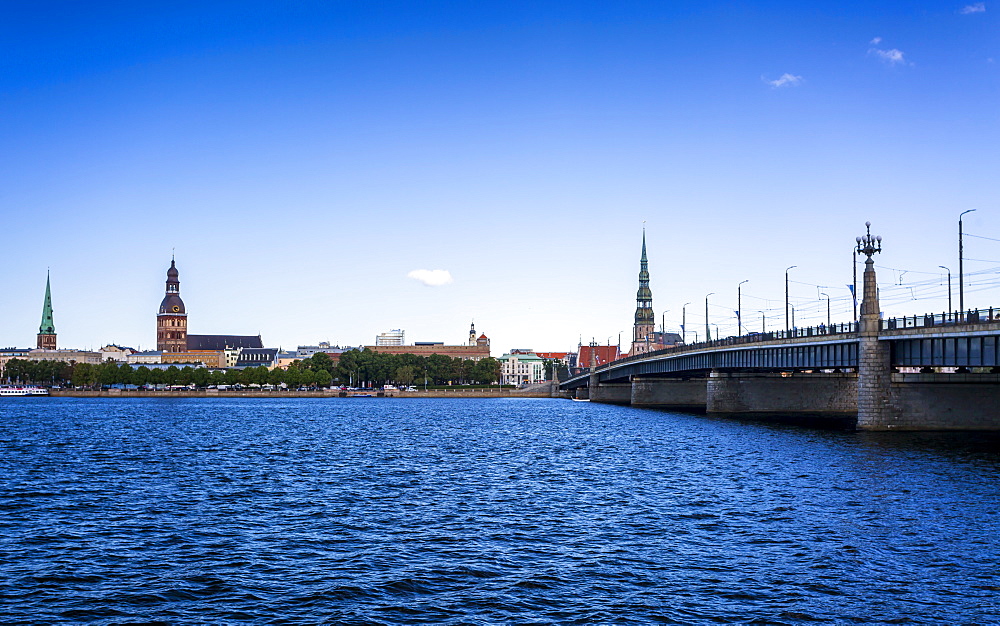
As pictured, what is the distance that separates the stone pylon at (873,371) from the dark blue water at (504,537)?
473 inches

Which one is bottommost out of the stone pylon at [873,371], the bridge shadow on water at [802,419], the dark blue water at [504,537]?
the dark blue water at [504,537]

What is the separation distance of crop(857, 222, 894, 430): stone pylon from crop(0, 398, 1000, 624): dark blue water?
39.5 ft

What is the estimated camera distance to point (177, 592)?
26.2 meters

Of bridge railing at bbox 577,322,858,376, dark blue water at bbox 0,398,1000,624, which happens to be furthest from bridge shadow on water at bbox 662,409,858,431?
dark blue water at bbox 0,398,1000,624

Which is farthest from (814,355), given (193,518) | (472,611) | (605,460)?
(472,611)

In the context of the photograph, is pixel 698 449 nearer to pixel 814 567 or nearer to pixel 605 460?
pixel 605 460

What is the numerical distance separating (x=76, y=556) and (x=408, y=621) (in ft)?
44.0

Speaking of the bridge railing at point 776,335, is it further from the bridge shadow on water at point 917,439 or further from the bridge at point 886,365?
the bridge shadow on water at point 917,439

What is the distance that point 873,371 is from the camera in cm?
7862

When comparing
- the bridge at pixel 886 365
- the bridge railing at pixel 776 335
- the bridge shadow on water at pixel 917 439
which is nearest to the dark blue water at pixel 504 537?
the bridge shadow on water at pixel 917 439

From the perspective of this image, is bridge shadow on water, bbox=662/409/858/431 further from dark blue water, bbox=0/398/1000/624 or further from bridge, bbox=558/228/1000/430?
dark blue water, bbox=0/398/1000/624

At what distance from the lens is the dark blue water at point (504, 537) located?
984 inches

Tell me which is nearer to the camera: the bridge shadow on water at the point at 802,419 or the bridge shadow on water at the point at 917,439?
the bridge shadow on water at the point at 917,439

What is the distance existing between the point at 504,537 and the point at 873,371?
53923mm
